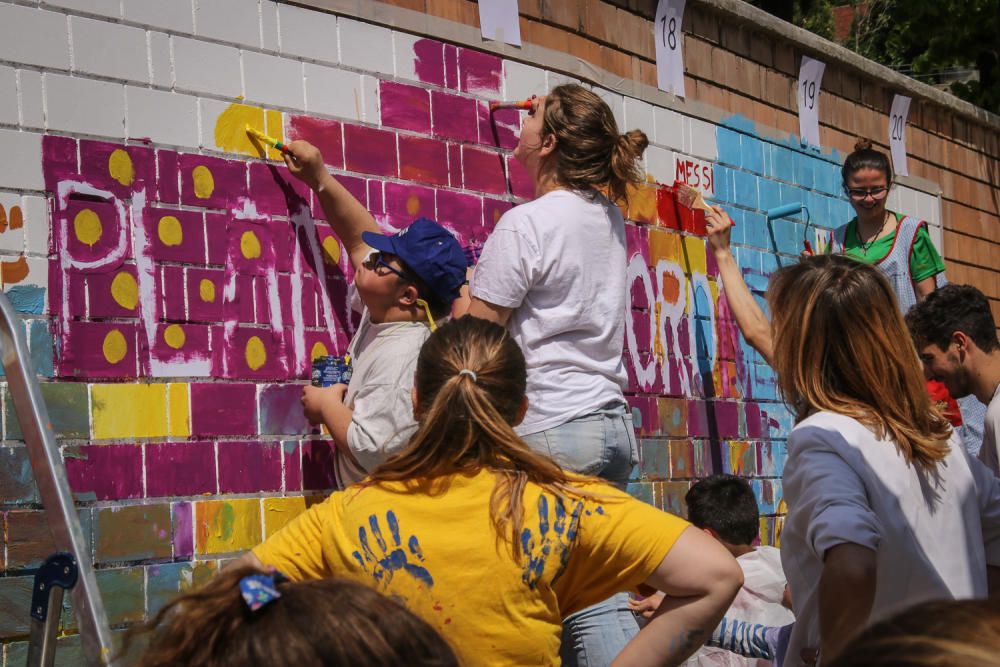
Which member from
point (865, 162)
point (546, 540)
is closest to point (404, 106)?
point (546, 540)

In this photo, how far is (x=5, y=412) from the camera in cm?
381

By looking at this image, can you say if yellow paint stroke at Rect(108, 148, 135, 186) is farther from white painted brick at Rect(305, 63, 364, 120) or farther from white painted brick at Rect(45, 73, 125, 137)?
white painted brick at Rect(305, 63, 364, 120)

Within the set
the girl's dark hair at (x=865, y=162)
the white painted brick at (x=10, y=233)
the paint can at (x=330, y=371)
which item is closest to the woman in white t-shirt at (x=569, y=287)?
the paint can at (x=330, y=371)

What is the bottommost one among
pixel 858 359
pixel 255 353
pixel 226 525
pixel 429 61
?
pixel 226 525

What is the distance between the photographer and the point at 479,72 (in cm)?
555

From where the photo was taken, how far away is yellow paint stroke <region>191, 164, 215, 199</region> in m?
4.42

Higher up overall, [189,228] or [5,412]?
[189,228]

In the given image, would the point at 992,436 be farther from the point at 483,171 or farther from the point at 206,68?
the point at 206,68

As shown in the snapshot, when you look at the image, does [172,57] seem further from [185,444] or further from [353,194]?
[185,444]

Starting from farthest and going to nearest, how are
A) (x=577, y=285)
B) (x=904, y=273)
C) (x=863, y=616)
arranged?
(x=904, y=273)
(x=577, y=285)
(x=863, y=616)

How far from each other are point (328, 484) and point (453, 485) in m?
2.00

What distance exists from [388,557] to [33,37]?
7.28 ft

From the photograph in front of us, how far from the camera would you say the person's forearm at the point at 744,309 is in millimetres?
5723

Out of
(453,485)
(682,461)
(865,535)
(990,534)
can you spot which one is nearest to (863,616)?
(865,535)
